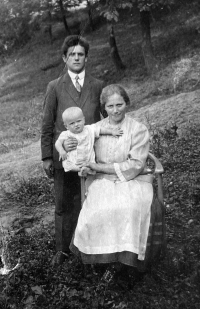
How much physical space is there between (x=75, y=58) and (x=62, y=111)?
543mm

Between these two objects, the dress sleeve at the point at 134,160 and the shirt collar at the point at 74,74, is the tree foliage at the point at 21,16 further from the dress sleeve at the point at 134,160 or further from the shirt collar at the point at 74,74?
the dress sleeve at the point at 134,160

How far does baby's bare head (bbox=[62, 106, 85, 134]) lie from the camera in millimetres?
3682

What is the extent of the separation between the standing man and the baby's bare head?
0.13m

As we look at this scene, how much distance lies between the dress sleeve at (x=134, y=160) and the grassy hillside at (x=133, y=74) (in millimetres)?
6874

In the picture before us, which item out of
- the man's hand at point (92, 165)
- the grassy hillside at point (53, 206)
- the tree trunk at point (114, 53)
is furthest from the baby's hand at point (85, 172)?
the tree trunk at point (114, 53)

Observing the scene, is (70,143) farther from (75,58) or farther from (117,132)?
(75,58)

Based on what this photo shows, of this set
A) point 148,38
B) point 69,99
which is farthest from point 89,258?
point 148,38

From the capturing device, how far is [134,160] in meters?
3.92

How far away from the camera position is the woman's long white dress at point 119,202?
12.4 ft

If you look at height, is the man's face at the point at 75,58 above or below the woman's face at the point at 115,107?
above

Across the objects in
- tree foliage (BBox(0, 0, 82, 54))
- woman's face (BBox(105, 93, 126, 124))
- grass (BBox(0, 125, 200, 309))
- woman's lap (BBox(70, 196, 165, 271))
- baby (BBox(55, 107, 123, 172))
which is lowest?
grass (BBox(0, 125, 200, 309))

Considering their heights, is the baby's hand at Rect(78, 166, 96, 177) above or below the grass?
above

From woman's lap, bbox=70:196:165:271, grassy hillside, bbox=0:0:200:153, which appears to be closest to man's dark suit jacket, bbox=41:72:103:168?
woman's lap, bbox=70:196:165:271

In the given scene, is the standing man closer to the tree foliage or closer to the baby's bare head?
the baby's bare head
